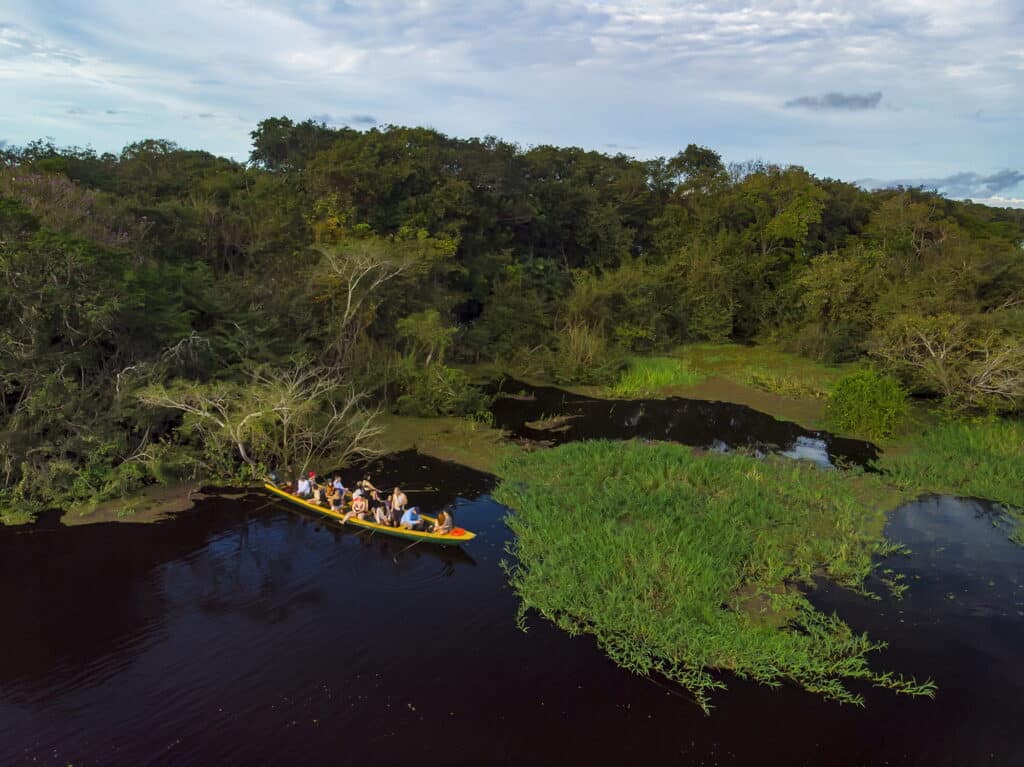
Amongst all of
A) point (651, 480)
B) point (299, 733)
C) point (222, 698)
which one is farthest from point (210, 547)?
point (651, 480)

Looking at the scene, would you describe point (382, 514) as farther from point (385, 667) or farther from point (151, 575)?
point (151, 575)

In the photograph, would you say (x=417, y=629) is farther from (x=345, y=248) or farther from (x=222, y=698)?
(x=345, y=248)

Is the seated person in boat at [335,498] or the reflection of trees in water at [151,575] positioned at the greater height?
the seated person in boat at [335,498]

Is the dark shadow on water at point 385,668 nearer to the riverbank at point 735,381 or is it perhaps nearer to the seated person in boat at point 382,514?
the seated person in boat at point 382,514

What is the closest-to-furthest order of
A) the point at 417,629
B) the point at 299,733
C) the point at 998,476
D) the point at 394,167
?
the point at 299,733
the point at 417,629
the point at 998,476
the point at 394,167

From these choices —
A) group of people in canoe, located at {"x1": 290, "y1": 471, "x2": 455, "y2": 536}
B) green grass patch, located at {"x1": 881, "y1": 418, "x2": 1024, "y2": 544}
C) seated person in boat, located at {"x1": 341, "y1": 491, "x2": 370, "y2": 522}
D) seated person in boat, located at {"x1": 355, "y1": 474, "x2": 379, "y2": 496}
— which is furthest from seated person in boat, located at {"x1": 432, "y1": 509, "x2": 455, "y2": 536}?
green grass patch, located at {"x1": 881, "y1": 418, "x2": 1024, "y2": 544}

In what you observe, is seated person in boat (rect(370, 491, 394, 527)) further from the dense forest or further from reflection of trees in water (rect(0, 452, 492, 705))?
the dense forest

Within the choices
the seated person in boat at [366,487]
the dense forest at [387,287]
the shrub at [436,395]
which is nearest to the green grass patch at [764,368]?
the dense forest at [387,287]
